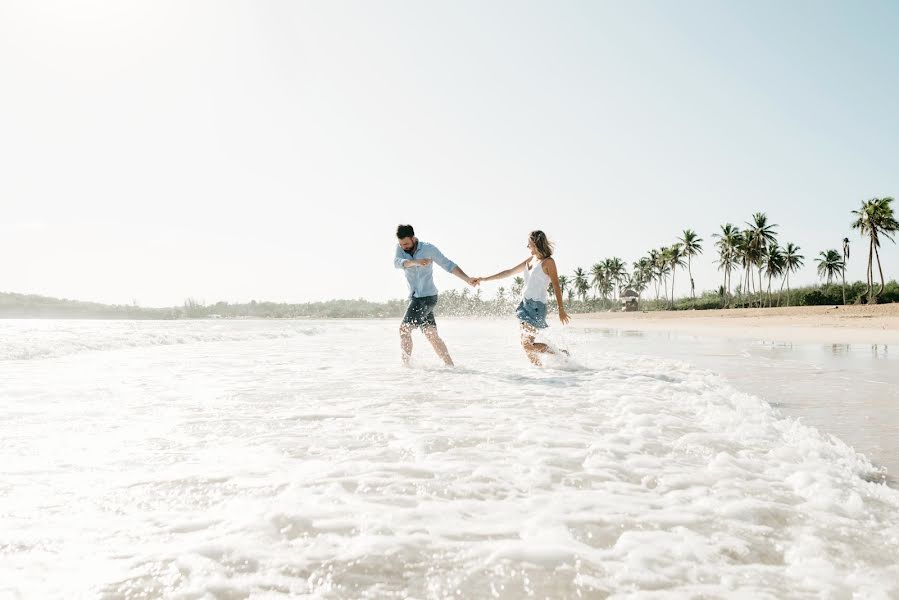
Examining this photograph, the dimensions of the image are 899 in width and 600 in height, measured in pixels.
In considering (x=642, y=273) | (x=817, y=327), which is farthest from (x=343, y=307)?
(x=817, y=327)

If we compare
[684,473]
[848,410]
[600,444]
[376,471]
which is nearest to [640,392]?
[848,410]

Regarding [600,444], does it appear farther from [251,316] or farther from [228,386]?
[251,316]

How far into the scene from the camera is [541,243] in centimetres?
751

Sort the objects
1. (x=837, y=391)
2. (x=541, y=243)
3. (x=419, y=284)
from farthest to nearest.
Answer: (x=419, y=284)
(x=541, y=243)
(x=837, y=391)

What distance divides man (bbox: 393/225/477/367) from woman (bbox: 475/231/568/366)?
112cm

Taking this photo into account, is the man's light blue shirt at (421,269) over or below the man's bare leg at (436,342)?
over

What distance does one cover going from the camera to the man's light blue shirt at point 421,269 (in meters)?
7.65

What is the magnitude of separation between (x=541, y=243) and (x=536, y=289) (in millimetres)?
661

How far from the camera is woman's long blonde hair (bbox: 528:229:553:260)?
7488mm

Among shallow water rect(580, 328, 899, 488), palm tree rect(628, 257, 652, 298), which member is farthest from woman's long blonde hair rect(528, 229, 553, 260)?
palm tree rect(628, 257, 652, 298)

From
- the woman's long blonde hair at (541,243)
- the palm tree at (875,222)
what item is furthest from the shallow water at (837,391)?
the palm tree at (875,222)

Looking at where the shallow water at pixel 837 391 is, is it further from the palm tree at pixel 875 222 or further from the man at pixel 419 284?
the palm tree at pixel 875 222

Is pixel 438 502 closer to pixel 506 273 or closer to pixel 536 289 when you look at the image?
pixel 536 289

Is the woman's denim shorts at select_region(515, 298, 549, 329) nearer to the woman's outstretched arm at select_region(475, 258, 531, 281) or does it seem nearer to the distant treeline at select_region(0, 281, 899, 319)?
the woman's outstretched arm at select_region(475, 258, 531, 281)
